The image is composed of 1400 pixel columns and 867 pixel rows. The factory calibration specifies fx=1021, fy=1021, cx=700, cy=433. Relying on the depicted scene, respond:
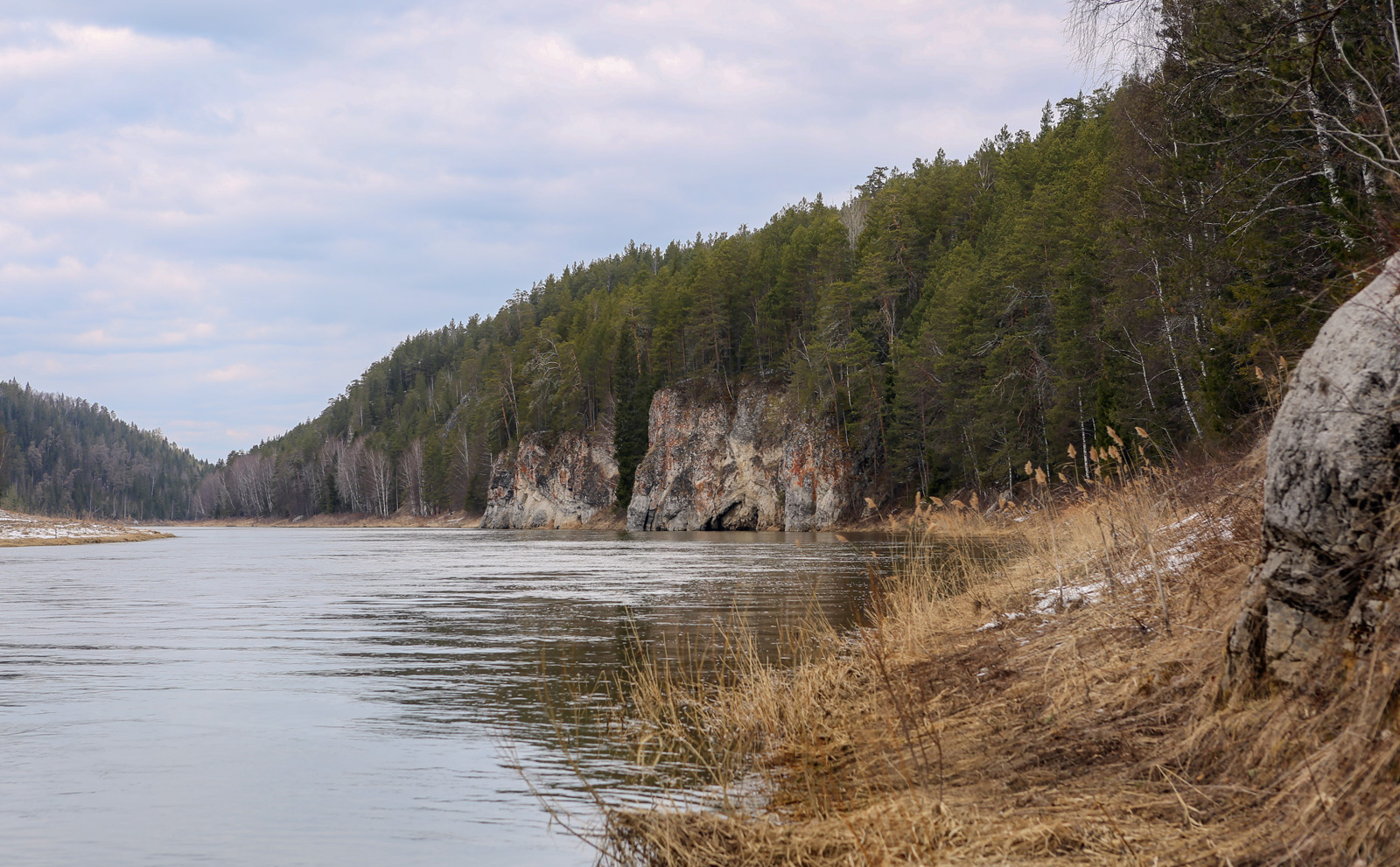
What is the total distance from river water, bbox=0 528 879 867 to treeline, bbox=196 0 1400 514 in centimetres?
783

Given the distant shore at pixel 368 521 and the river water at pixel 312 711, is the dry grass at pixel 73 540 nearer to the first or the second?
the river water at pixel 312 711

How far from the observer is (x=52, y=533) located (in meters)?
71.1

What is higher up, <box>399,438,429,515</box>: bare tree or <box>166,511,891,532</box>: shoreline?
<box>399,438,429,515</box>: bare tree

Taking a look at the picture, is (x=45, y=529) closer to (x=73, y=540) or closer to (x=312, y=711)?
(x=73, y=540)

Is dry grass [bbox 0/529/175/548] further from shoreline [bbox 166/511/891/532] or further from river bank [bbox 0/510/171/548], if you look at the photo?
shoreline [bbox 166/511/891/532]

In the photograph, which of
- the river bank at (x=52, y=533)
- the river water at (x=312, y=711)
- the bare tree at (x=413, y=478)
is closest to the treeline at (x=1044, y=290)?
the bare tree at (x=413, y=478)

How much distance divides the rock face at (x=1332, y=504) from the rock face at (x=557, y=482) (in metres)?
93.8

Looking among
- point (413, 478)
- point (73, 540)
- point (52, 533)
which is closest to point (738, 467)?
point (73, 540)

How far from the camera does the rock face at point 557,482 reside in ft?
332

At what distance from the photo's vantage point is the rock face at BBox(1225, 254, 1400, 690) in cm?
544

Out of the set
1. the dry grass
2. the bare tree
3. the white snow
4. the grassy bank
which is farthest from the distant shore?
the grassy bank

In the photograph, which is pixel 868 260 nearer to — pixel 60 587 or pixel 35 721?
pixel 60 587

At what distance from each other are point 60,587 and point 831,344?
2111 inches

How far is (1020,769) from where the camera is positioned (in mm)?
6594
